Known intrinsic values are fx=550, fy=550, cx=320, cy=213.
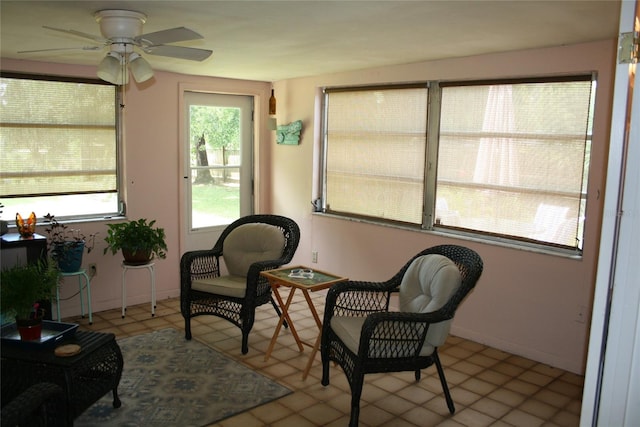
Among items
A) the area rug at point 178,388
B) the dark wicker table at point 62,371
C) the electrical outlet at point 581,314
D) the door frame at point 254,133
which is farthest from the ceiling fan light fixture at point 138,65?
the electrical outlet at point 581,314

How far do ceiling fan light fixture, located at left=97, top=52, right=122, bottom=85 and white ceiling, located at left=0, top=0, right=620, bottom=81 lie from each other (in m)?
0.24

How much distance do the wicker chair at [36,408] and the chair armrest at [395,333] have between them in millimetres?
1499

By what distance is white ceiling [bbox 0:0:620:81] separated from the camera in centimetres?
276

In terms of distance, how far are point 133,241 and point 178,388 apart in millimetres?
1673

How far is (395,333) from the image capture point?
3.00 m

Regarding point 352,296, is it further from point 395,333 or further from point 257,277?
point 257,277

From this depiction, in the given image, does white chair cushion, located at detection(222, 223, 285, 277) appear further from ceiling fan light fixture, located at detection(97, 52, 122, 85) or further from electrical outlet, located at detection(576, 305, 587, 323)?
electrical outlet, located at detection(576, 305, 587, 323)

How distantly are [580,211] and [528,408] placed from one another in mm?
1395

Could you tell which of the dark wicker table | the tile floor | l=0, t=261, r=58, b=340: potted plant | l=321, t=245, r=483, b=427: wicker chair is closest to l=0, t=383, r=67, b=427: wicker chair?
the dark wicker table

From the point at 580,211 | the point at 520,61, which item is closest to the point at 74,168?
the point at 520,61

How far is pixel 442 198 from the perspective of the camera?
468 centimetres

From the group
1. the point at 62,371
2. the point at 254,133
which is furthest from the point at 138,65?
the point at 254,133

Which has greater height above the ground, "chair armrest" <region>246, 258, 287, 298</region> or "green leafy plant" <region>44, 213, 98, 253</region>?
"green leafy plant" <region>44, 213, 98, 253</region>

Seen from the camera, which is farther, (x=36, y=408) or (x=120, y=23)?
(x=120, y=23)
